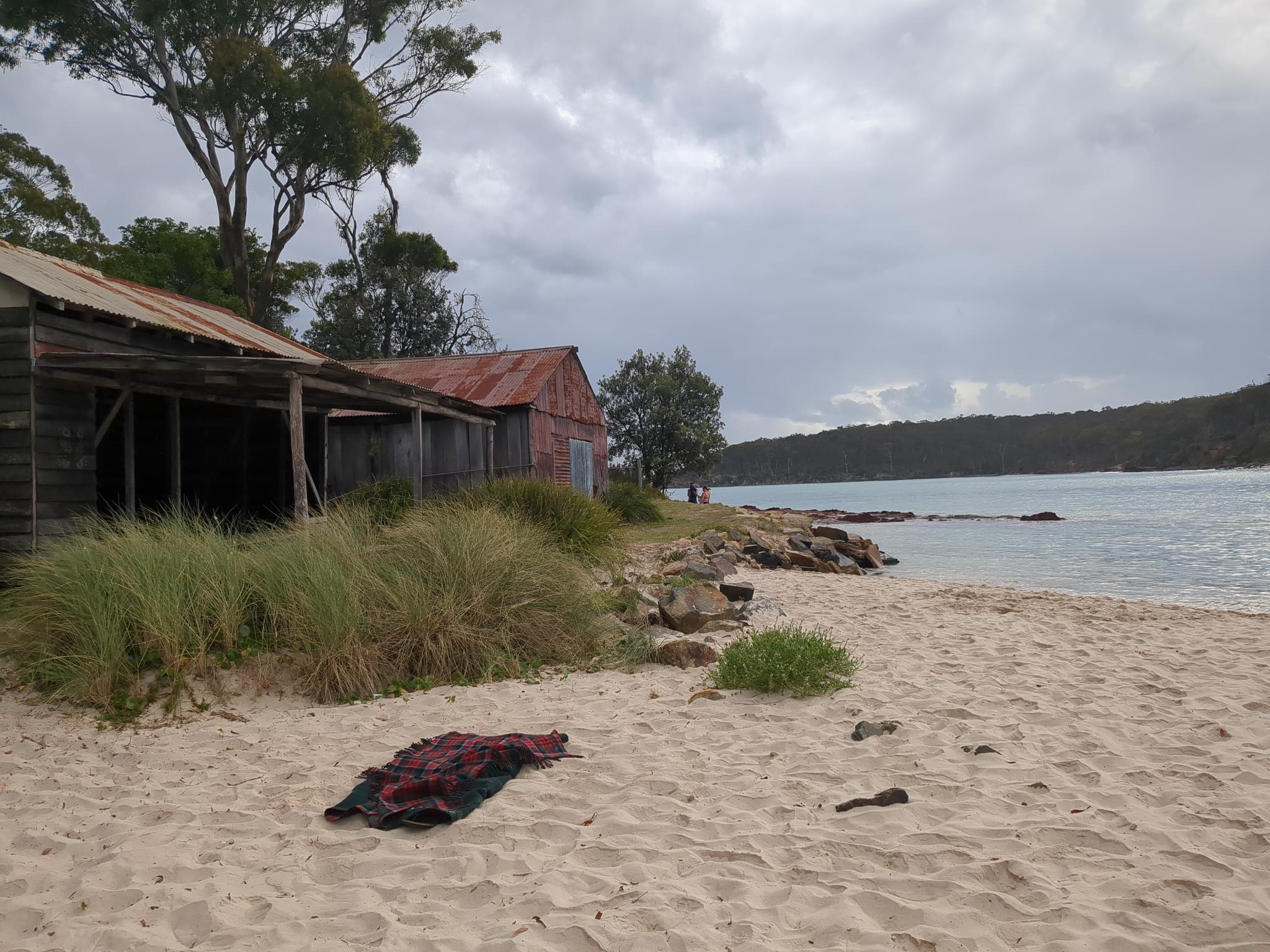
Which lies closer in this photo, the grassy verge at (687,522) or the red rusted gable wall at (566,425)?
the grassy verge at (687,522)

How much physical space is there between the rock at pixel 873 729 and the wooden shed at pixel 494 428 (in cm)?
1149

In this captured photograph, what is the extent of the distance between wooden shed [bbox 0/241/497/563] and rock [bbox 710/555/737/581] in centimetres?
494

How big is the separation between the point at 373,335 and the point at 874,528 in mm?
22040

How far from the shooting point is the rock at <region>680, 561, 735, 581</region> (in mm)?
10812

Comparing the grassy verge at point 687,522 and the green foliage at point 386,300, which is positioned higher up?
the green foliage at point 386,300

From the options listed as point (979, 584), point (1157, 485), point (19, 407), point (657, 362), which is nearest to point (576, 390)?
point (979, 584)

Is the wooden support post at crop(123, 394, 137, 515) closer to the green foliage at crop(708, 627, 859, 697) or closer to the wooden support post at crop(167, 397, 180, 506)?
the wooden support post at crop(167, 397, 180, 506)

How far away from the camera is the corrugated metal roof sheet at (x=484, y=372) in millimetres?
18422

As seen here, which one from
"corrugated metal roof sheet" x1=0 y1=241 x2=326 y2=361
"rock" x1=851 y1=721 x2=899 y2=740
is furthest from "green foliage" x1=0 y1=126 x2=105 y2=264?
"rock" x1=851 y1=721 x2=899 y2=740

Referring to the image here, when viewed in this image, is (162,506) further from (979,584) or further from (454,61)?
(454,61)

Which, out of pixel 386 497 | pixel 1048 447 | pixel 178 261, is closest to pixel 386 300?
pixel 178 261

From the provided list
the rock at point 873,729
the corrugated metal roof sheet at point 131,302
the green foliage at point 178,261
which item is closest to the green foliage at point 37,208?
the green foliage at point 178,261

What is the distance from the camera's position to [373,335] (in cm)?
3166

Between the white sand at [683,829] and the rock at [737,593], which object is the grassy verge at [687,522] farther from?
the white sand at [683,829]
